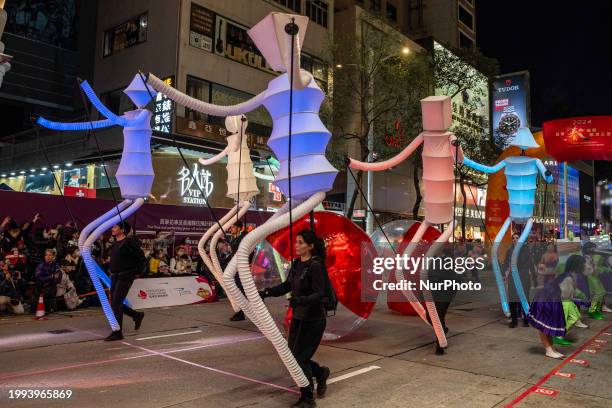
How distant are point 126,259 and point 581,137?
30.5ft

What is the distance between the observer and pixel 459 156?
7.80 meters

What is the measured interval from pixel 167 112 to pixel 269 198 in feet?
23.4

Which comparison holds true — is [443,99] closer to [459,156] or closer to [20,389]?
[459,156]

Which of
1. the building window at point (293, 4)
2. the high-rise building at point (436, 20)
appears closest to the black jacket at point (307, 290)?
the building window at point (293, 4)

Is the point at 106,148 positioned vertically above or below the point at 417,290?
above

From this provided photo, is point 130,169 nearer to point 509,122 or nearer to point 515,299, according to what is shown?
point 515,299

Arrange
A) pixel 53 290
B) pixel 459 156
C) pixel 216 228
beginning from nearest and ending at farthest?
1. pixel 459 156
2. pixel 216 228
3. pixel 53 290

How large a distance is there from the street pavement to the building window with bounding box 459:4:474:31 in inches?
1869

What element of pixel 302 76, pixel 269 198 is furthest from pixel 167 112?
pixel 302 76

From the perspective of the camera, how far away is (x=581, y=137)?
33.6 feet

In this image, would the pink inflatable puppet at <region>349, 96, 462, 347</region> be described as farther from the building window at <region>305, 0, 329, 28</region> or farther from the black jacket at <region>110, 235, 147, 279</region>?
the building window at <region>305, 0, 329, 28</region>

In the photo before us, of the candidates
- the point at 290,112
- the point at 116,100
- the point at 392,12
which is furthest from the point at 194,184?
the point at 392,12

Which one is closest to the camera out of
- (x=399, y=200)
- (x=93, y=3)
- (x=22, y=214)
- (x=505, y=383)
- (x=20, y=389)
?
(x=20, y=389)

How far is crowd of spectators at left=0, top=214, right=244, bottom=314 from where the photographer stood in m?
9.83
